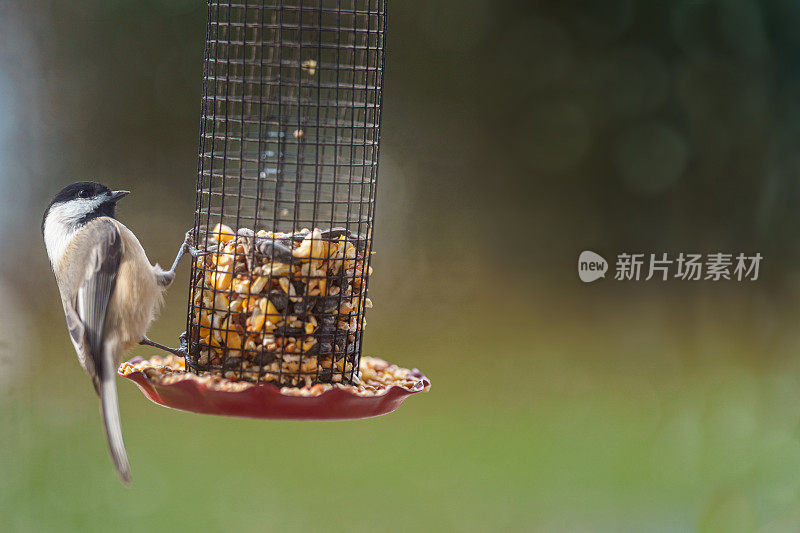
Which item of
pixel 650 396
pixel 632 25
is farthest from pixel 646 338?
pixel 632 25

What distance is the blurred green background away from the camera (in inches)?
173

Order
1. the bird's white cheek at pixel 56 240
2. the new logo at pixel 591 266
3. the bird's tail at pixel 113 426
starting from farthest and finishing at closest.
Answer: the new logo at pixel 591 266, the bird's white cheek at pixel 56 240, the bird's tail at pixel 113 426

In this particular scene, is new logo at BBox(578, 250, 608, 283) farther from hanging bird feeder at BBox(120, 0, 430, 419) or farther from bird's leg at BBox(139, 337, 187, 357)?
bird's leg at BBox(139, 337, 187, 357)

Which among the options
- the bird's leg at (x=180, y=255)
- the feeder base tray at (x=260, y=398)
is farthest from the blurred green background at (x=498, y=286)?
the feeder base tray at (x=260, y=398)

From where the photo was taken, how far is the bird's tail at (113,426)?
2068 millimetres

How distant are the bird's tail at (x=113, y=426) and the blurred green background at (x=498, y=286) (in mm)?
2281

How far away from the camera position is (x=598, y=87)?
15.5ft

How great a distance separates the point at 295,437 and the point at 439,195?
1690 mm

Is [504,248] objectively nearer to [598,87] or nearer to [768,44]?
[598,87]

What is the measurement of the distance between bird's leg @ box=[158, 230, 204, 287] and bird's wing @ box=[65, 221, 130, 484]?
0.16m

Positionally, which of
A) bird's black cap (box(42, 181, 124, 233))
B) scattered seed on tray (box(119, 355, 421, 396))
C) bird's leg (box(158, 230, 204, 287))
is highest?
bird's black cap (box(42, 181, 124, 233))

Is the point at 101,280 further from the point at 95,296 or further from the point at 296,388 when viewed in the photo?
the point at 296,388

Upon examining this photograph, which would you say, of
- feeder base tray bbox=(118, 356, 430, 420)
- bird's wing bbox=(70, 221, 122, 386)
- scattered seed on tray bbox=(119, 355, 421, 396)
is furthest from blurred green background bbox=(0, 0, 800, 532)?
feeder base tray bbox=(118, 356, 430, 420)

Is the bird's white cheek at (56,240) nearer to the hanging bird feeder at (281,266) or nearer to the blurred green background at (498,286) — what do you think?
the hanging bird feeder at (281,266)
